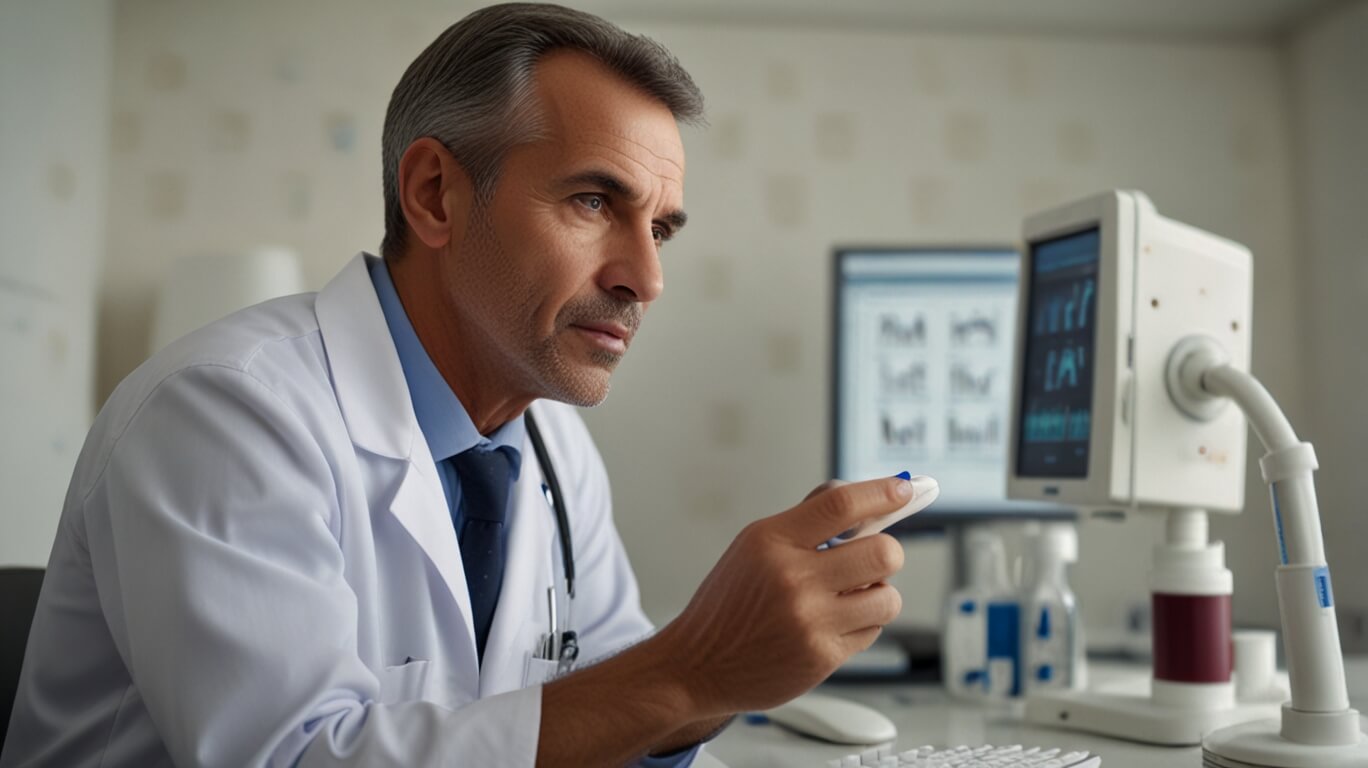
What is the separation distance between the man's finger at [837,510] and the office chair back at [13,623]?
76cm

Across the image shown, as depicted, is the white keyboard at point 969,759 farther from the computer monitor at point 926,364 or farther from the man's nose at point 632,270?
the computer monitor at point 926,364

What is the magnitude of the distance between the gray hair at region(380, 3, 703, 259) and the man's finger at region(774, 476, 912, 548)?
50 centimetres

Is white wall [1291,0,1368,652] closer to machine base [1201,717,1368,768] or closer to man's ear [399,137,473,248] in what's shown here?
machine base [1201,717,1368,768]

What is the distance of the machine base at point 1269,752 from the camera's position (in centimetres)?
93

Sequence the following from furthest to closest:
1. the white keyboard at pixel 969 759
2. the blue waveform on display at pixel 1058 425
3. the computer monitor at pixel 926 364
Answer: the computer monitor at pixel 926 364, the blue waveform on display at pixel 1058 425, the white keyboard at pixel 969 759

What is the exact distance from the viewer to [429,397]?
3.66 feet

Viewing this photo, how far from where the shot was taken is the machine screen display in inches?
52.7

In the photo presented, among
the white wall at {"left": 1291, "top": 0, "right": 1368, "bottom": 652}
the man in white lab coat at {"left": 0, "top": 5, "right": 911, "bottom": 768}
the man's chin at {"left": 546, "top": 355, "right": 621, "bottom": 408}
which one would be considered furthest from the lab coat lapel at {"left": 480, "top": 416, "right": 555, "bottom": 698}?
the white wall at {"left": 1291, "top": 0, "right": 1368, "bottom": 652}

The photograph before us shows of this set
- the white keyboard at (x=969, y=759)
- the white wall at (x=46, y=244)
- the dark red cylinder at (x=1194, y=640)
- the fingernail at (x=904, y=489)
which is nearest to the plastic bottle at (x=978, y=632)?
the dark red cylinder at (x=1194, y=640)

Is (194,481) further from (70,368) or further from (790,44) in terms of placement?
(790,44)

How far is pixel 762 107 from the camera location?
257 cm

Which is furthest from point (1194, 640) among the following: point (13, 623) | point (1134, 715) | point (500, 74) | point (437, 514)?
point (13, 623)

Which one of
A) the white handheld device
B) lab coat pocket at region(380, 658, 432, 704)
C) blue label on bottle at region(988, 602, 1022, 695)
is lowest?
blue label on bottle at region(988, 602, 1022, 695)

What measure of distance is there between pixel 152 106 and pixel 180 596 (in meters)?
1.98
